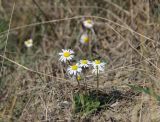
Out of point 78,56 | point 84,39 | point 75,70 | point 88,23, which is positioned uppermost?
point 88,23

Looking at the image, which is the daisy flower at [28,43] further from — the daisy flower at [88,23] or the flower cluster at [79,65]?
the flower cluster at [79,65]

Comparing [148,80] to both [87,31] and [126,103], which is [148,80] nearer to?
[126,103]

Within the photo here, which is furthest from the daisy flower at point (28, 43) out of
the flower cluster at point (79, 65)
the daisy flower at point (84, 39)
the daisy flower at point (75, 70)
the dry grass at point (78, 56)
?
the daisy flower at point (75, 70)

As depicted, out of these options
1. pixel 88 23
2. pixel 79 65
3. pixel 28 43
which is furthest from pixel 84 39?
pixel 79 65

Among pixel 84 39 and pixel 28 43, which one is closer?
pixel 84 39

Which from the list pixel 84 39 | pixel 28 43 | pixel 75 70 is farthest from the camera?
pixel 28 43

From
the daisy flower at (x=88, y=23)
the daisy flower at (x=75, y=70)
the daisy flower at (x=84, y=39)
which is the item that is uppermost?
the daisy flower at (x=88, y=23)

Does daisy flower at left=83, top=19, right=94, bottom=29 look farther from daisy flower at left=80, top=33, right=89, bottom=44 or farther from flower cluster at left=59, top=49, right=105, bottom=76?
flower cluster at left=59, top=49, right=105, bottom=76

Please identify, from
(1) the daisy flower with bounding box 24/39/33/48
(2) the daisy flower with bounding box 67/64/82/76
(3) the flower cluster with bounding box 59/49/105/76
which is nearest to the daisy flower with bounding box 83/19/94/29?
(1) the daisy flower with bounding box 24/39/33/48

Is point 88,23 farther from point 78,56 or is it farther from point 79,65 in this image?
point 79,65
